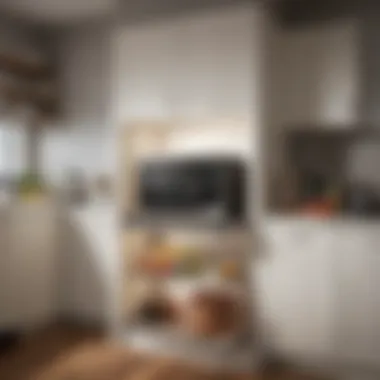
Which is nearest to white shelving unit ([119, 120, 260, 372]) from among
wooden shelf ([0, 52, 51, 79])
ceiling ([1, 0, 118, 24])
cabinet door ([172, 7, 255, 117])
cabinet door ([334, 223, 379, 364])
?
cabinet door ([172, 7, 255, 117])

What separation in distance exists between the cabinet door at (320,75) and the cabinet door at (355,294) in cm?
76

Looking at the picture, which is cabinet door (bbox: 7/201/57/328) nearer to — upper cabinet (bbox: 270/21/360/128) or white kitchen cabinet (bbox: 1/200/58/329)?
white kitchen cabinet (bbox: 1/200/58/329)

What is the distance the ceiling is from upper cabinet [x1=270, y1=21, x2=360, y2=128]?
1.17 meters

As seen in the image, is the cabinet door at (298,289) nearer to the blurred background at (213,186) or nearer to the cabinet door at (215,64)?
the blurred background at (213,186)

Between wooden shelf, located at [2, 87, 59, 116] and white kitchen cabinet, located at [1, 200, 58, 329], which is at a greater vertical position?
wooden shelf, located at [2, 87, 59, 116]

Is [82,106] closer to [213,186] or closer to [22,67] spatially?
[22,67]

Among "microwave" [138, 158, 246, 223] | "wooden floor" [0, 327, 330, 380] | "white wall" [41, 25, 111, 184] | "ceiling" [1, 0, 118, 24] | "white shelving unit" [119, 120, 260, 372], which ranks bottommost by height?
"wooden floor" [0, 327, 330, 380]

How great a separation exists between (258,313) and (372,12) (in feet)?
6.37

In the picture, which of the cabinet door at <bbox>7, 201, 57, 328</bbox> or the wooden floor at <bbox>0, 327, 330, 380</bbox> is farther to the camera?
the cabinet door at <bbox>7, 201, 57, 328</bbox>

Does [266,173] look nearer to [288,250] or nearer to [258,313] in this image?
[288,250]

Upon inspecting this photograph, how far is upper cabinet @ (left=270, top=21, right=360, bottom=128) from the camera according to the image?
3.11 m

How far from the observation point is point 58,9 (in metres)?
3.59

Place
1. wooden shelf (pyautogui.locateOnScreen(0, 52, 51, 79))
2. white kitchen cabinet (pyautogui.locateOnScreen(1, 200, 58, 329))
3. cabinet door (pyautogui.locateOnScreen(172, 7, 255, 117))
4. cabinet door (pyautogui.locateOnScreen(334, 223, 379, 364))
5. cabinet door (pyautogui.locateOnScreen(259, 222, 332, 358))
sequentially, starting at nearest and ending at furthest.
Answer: cabinet door (pyautogui.locateOnScreen(334, 223, 379, 364)) < cabinet door (pyautogui.locateOnScreen(259, 222, 332, 358)) < cabinet door (pyautogui.locateOnScreen(172, 7, 255, 117)) < white kitchen cabinet (pyautogui.locateOnScreen(1, 200, 58, 329)) < wooden shelf (pyautogui.locateOnScreen(0, 52, 51, 79))

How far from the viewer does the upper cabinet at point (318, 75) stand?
311 centimetres
